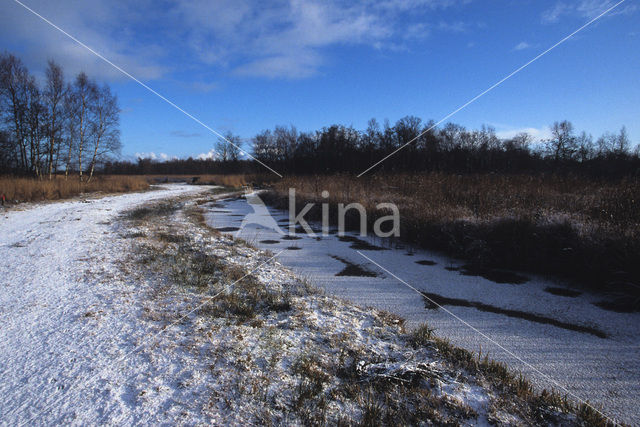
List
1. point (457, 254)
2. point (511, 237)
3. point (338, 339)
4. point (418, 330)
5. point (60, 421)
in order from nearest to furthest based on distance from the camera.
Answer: point (60, 421) → point (338, 339) → point (418, 330) → point (511, 237) → point (457, 254)

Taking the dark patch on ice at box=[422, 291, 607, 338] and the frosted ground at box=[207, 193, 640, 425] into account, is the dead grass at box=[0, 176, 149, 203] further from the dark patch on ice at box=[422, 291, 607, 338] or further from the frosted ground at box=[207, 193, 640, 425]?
the dark patch on ice at box=[422, 291, 607, 338]

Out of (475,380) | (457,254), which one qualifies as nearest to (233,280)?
(475,380)

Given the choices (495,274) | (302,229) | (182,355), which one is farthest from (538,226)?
(182,355)

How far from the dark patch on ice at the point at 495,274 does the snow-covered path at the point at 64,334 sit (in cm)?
489

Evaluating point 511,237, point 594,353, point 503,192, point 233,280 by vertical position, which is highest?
point 503,192

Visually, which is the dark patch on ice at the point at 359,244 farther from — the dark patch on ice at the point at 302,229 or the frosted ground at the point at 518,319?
the dark patch on ice at the point at 302,229

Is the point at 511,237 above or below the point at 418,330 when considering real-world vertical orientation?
above

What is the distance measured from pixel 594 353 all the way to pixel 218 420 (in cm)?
341

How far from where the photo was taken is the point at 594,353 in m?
2.93

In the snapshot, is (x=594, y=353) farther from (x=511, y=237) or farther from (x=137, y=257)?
(x=137, y=257)

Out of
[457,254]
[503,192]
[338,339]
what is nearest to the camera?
[338,339]

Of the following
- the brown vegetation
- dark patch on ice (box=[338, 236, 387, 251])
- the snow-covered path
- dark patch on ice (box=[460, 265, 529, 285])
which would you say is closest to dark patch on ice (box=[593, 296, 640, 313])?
the brown vegetation

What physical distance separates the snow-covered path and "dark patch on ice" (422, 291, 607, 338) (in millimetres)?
3375

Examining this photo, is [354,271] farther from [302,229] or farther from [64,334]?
[302,229]
